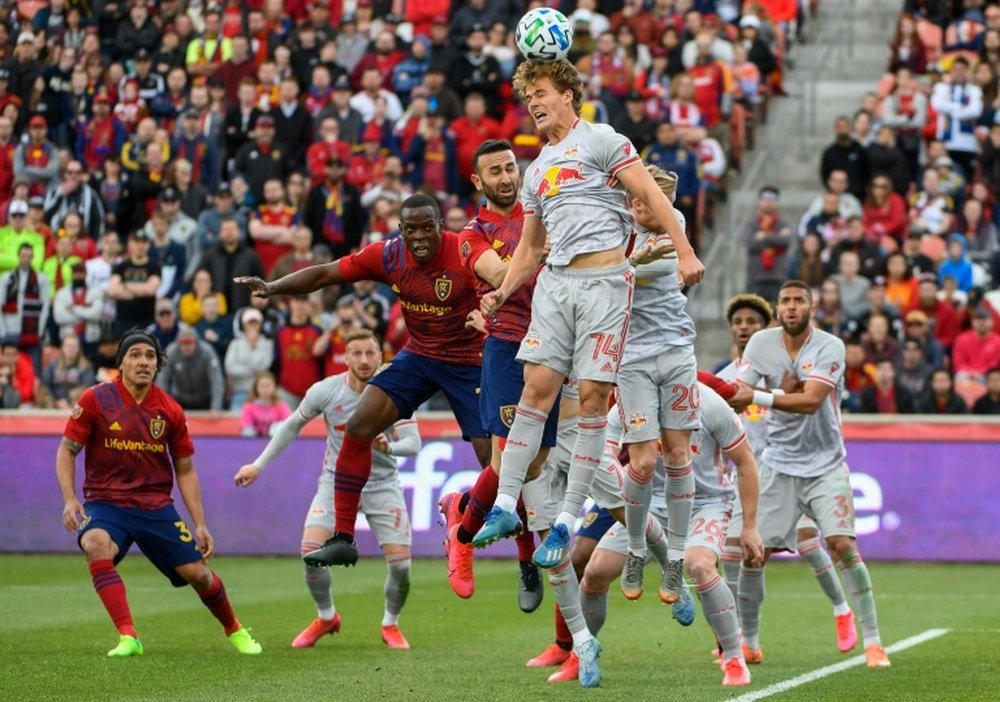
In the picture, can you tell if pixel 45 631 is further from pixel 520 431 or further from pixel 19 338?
pixel 19 338

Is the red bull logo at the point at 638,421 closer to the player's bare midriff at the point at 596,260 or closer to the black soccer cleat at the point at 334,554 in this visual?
the player's bare midriff at the point at 596,260

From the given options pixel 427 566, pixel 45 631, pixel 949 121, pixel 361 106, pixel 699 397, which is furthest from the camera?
pixel 361 106

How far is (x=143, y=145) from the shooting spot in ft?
87.9

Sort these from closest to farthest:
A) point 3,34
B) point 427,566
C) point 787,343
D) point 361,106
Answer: point 787,343 → point 427,566 → point 361,106 → point 3,34

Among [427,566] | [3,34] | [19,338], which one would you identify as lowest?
[427,566]

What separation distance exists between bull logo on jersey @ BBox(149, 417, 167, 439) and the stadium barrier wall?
7.54 metres

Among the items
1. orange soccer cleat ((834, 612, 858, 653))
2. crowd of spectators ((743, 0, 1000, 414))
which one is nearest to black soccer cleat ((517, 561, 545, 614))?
orange soccer cleat ((834, 612, 858, 653))

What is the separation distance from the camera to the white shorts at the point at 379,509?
47.6ft

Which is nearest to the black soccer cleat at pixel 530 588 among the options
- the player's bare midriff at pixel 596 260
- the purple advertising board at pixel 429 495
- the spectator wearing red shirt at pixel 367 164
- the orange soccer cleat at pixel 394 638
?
the player's bare midriff at pixel 596 260

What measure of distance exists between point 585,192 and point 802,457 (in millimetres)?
3817

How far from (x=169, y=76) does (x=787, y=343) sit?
16.4m

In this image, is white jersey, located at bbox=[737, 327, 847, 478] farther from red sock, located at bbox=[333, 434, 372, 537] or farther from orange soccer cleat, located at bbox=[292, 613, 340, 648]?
orange soccer cleat, located at bbox=[292, 613, 340, 648]

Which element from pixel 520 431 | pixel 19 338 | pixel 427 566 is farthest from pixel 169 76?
pixel 520 431

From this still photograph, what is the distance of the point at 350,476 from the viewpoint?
12.6m
